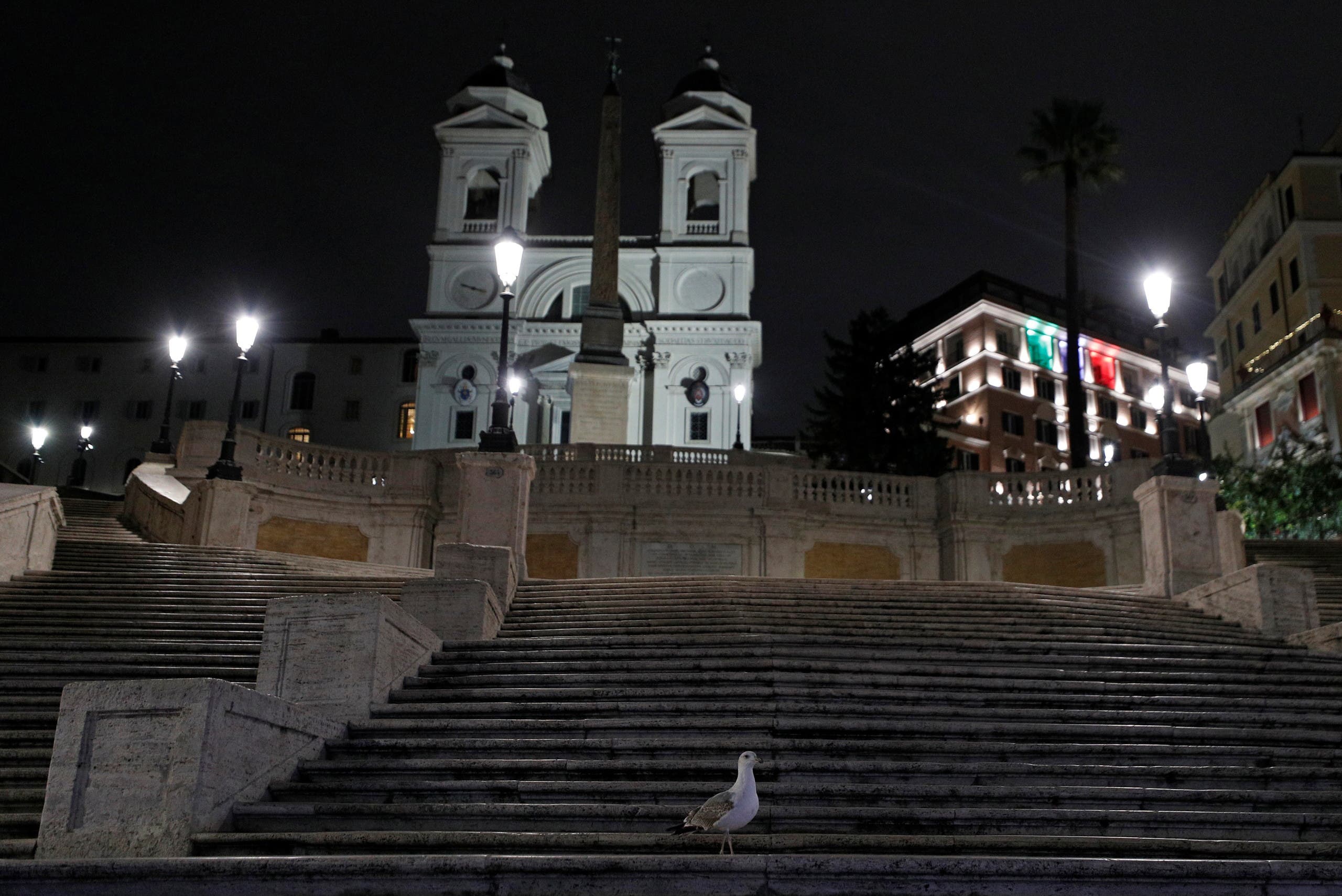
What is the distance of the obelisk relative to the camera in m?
39.8

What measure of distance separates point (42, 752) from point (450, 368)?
172 ft

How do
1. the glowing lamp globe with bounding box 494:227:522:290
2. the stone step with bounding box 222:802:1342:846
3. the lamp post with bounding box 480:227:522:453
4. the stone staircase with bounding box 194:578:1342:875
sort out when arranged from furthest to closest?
1. the glowing lamp globe with bounding box 494:227:522:290
2. the lamp post with bounding box 480:227:522:453
3. the stone step with bounding box 222:802:1342:846
4. the stone staircase with bounding box 194:578:1342:875

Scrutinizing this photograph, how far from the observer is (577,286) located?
64375mm

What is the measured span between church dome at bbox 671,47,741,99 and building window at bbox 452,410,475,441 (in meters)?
20.6

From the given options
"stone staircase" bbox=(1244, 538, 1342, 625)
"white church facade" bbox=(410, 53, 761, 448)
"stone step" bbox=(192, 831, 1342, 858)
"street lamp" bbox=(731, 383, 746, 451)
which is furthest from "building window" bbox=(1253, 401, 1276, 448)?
"stone step" bbox=(192, 831, 1342, 858)

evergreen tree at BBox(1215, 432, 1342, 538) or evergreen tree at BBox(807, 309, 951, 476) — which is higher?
evergreen tree at BBox(807, 309, 951, 476)

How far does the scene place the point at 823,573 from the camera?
25203mm

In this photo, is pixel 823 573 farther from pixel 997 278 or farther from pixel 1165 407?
pixel 997 278

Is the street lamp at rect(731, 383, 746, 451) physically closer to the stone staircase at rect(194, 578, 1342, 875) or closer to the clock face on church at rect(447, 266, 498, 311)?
the clock face on church at rect(447, 266, 498, 311)

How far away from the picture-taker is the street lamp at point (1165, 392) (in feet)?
54.2

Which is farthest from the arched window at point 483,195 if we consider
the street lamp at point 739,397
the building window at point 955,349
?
the building window at point 955,349

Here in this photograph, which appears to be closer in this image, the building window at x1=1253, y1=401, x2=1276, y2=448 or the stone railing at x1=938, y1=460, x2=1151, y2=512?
the stone railing at x1=938, y1=460, x2=1151, y2=512

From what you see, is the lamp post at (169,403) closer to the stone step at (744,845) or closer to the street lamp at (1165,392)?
the street lamp at (1165,392)

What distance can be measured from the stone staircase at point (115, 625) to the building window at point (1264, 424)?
42.1 metres
